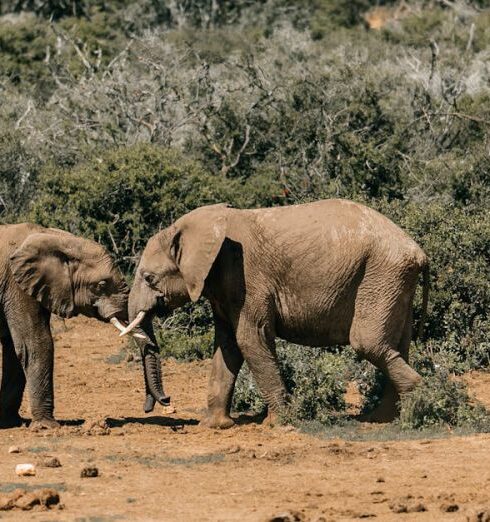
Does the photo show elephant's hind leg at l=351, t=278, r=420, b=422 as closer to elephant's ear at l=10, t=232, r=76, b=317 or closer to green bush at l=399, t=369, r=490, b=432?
green bush at l=399, t=369, r=490, b=432

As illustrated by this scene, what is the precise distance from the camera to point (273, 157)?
2122cm

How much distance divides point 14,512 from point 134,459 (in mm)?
1805

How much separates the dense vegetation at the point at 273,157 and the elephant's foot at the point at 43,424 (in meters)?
1.93

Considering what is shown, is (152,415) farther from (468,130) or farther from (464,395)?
(468,130)

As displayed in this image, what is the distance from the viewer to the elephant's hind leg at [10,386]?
1229 cm

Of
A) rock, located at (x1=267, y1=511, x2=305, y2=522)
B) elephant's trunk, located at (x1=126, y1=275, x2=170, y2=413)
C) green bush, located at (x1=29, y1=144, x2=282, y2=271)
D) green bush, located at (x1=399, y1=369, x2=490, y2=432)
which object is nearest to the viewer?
rock, located at (x1=267, y1=511, x2=305, y2=522)

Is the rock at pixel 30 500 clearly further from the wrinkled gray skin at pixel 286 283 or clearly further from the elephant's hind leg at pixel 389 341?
the elephant's hind leg at pixel 389 341

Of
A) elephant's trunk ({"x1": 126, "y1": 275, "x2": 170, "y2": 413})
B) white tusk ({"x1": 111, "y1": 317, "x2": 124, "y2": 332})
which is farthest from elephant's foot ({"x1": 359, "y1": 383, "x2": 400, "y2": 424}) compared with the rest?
white tusk ({"x1": 111, "y1": 317, "x2": 124, "y2": 332})

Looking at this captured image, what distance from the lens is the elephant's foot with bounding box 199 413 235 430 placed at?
1229 cm

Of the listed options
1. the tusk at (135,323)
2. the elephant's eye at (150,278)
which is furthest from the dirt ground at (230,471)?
the elephant's eye at (150,278)

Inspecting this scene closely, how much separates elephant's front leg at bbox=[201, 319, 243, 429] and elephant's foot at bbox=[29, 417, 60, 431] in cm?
122

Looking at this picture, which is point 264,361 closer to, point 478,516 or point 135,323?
point 135,323

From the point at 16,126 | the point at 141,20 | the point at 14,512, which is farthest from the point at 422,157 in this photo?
the point at 141,20

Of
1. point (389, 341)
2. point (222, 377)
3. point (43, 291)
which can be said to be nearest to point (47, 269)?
point (43, 291)
